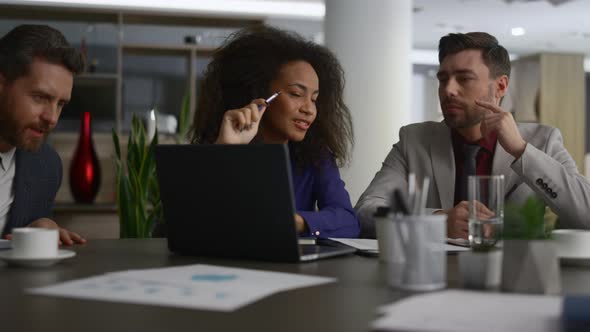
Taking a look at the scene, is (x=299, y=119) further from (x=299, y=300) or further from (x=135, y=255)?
(x=299, y=300)

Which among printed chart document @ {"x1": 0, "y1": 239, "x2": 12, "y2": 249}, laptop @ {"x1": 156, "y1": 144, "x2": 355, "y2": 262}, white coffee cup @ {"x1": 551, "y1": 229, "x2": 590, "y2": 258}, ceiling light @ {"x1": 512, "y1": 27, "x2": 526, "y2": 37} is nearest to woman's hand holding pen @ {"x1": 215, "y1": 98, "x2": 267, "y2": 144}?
laptop @ {"x1": 156, "y1": 144, "x2": 355, "y2": 262}

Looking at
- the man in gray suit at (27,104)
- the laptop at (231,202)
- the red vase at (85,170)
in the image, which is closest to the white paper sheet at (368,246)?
the laptop at (231,202)

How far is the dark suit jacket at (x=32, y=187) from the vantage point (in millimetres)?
2072

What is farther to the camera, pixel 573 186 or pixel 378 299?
pixel 573 186

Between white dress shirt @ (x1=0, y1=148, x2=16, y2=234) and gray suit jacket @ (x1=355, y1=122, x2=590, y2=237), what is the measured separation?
3.62 feet

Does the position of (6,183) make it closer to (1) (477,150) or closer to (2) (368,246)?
(2) (368,246)

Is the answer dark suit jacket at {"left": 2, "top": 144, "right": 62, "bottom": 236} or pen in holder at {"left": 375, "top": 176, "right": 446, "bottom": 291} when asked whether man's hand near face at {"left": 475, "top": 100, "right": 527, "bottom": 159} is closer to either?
pen in holder at {"left": 375, "top": 176, "right": 446, "bottom": 291}

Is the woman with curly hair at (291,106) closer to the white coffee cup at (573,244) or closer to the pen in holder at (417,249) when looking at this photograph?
the white coffee cup at (573,244)

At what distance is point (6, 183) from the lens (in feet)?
7.04

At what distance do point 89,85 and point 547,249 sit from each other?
6.31 meters

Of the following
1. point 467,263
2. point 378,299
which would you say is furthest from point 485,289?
point 378,299

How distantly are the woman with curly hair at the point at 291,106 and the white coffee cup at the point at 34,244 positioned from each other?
703 mm

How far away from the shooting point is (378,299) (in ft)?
3.11

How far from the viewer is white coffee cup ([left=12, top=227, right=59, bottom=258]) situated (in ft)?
4.11
